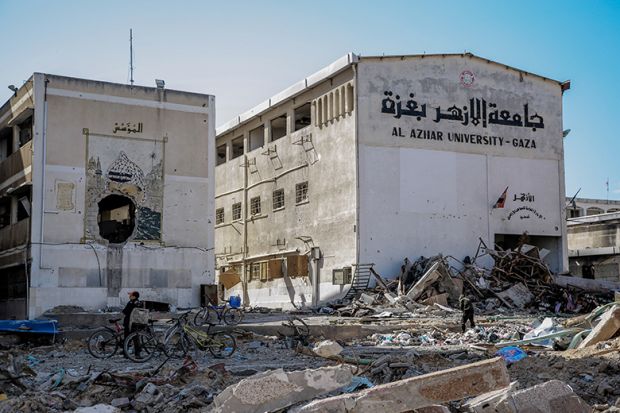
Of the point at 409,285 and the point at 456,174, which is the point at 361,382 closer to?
the point at 409,285

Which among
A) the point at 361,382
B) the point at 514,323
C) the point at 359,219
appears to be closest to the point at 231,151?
the point at 359,219

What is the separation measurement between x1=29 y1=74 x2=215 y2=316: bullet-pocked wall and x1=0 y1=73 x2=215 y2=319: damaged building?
0.11 feet

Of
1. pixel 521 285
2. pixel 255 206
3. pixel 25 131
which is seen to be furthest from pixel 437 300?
pixel 25 131

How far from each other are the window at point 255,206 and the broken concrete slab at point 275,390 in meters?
28.7

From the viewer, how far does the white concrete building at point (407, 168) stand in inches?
1160

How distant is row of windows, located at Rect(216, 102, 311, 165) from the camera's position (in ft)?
113

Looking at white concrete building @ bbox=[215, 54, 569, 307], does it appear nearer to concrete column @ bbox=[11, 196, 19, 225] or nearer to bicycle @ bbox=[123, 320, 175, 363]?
concrete column @ bbox=[11, 196, 19, 225]

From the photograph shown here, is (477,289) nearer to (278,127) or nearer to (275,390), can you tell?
(278,127)

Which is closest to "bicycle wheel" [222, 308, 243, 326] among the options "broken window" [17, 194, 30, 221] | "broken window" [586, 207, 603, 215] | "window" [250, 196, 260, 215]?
"broken window" [17, 194, 30, 221]

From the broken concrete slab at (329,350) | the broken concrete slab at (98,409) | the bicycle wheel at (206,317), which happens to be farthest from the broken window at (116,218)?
the broken concrete slab at (98,409)

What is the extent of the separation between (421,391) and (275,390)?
59.5 inches

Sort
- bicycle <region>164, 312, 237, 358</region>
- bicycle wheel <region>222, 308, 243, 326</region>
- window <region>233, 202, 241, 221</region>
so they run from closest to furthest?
bicycle <region>164, 312, 237, 358</region> < bicycle wheel <region>222, 308, 243, 326</region> < window <region>233, 202, 241, 221</region>

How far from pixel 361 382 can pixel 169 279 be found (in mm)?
16735

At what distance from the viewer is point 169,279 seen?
25891 millimetres
